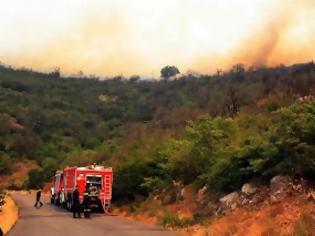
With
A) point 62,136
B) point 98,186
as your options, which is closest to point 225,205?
point 98,186

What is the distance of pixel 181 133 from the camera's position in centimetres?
4447

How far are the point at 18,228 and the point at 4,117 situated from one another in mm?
121263

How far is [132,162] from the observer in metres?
37.4

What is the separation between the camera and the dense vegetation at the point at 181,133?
21984 mm

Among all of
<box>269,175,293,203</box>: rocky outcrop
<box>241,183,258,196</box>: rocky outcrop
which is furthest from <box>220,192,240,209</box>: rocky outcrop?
<box>269,175,293,203</box>: rocky outcrop

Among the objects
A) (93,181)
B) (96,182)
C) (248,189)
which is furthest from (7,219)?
(248,189)

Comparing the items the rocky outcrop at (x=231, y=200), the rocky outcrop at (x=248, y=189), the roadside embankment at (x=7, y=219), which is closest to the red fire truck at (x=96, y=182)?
the roadside embankment at (x=7, y=219)

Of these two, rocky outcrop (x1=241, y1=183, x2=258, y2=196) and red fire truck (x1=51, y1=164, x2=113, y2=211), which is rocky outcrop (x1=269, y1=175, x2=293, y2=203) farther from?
red fire truck (x1=51, y1=164, x2=113, y2=211)

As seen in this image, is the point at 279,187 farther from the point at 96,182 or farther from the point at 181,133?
the point at 181,133

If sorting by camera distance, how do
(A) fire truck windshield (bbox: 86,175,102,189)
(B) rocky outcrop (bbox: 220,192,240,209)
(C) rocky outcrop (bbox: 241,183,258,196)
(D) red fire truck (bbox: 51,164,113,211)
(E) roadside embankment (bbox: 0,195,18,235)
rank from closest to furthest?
(C) rocky outcrop (bbox: 241,183,258,196)
(B) rocky outcrop (bbox: 220,192,240,209)
(E) roadside embankment (bbox: 0,195,18,235)
(D) red fire truck (bbox: 51,164,113,211)
(A) fire truck windshield (bbox: 86,175,102,189)

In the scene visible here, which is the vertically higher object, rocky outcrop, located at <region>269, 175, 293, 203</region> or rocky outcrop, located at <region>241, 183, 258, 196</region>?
rocky outcrop, located at <region>269, 175, 293, 203</region>

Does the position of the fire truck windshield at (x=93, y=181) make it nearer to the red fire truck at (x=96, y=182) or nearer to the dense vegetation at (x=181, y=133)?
the red fire truck at (x=96, y=182)

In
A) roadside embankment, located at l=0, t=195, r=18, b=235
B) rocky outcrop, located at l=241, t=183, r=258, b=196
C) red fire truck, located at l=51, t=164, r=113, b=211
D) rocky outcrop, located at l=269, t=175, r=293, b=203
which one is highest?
rocky outcrop, located at l=269, t=175, r=293, b=203

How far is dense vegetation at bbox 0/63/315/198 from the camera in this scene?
72.1 feet
